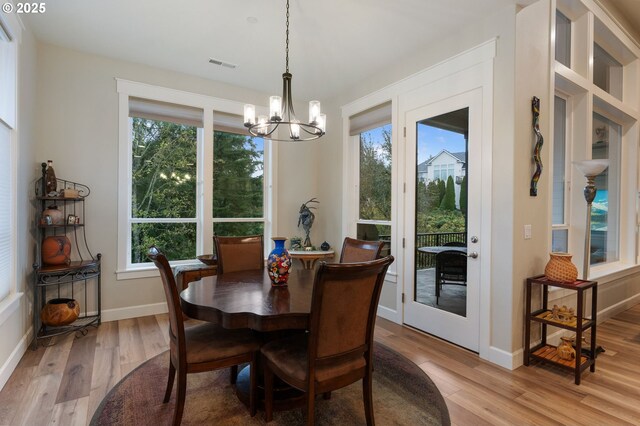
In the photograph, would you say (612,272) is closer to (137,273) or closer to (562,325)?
(562,325)

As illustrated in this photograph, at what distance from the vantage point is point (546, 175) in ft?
9.66

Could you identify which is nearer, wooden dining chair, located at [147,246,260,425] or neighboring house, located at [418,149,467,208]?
wooden dining chair, located at [147,246,260,425]

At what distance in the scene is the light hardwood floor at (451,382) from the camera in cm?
207

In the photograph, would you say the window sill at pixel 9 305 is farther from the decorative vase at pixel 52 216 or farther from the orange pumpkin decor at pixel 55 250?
the decorative vase at pixel 52 216

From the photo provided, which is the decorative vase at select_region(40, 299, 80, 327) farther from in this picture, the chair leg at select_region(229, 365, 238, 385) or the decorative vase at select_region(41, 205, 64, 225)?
the chair leg at select_region(229, 365, 238, 385)

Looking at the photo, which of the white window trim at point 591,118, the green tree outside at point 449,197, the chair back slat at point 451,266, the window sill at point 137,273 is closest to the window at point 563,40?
the white window trim at point 591,118

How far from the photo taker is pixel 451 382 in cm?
247

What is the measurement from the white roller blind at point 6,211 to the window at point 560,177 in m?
5.04

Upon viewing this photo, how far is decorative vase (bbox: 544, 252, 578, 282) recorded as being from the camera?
8.73ft

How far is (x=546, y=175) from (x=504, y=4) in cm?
149

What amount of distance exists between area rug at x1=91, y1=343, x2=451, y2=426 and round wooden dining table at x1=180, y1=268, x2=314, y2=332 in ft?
2.23

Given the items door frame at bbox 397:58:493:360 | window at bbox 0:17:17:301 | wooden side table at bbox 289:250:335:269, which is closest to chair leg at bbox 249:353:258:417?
door frame at bbox 397:58:493:360

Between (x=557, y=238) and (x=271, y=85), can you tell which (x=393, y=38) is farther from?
(x=557, y=238)

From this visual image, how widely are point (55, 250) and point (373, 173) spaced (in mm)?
3568
